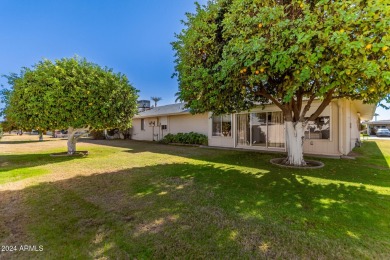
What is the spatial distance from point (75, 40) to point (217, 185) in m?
15.0

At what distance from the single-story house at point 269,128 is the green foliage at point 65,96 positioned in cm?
453

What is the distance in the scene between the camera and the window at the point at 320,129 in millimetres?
10742

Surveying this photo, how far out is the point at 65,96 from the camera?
383 inches

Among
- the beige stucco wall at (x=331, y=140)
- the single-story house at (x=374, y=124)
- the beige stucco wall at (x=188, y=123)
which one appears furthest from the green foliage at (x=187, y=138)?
the single-story house at (x=374, y=124)

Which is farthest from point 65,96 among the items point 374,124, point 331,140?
point 374,124

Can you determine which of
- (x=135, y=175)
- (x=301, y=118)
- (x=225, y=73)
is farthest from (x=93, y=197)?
(x=301, y=118)

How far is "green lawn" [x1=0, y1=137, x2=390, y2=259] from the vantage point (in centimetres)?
276

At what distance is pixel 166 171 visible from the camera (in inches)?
296

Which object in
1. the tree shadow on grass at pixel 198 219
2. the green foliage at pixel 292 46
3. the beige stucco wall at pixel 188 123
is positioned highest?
the green foliage at pixel 292 46

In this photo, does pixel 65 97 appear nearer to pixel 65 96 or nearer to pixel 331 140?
pixel 65 96

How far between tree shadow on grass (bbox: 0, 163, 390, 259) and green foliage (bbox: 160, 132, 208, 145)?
10.4m

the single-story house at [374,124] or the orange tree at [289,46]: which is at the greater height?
the orange tree at [289,46]

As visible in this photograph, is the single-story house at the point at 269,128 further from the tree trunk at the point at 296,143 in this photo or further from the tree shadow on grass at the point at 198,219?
the tree shadow on grass at the point at 198,219

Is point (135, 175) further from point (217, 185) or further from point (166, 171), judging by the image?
point (217, 185)
